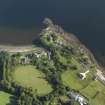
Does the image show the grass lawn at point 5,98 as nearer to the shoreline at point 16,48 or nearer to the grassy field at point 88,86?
the grassy field at point 88,86

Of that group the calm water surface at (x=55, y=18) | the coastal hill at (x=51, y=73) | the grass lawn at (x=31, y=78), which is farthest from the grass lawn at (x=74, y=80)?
the calm water surface at (x=55, y=18)

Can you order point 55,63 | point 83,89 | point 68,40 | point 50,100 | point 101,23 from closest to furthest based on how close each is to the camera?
point 50,100
point 83,89
point 55,63
point 68,40
point 101,23

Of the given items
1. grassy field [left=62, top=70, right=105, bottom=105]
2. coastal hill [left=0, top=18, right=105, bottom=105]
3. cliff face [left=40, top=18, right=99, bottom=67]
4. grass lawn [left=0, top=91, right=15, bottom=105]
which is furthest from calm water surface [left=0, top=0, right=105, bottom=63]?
grass lawn [left=0, top=91, right=15, bottom=105]

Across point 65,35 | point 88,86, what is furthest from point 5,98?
point 65,35

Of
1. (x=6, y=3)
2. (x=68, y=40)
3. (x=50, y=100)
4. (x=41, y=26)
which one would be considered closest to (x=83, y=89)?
(x=50, y=100)

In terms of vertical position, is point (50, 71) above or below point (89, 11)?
below

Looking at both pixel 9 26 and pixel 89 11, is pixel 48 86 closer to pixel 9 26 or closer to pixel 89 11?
pixel 9 26

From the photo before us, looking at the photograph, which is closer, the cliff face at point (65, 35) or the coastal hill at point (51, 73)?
the coastal hill at point (51, 73)
